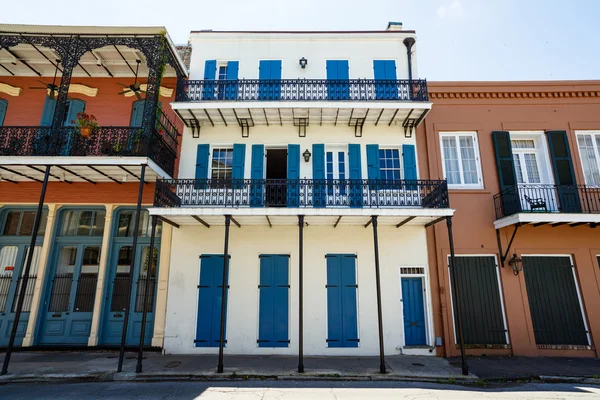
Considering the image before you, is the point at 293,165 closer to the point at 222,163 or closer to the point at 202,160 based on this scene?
the point at 222,163

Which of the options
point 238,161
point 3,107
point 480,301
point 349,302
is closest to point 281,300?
point 349,302

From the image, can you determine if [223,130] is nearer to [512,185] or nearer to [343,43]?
[343,43]

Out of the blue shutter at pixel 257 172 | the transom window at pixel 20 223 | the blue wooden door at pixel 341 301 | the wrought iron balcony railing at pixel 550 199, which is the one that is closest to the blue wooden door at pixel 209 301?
the blue shutter at pixel 257 172

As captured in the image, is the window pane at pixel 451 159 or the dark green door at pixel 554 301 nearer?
the dark green door at pixel 554 301

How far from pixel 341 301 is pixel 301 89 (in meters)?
6.56

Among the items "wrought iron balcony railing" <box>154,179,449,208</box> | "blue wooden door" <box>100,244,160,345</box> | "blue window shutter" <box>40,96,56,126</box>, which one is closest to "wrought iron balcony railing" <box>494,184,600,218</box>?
"wrought iron balcony railing" <box>154,179,449,208</box>

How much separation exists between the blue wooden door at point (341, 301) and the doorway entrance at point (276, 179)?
218cm

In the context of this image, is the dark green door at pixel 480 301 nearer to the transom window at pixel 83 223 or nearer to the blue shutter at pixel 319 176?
the blue shutter at pixel 319 176

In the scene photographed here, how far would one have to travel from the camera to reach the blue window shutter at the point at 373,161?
9.80 metres

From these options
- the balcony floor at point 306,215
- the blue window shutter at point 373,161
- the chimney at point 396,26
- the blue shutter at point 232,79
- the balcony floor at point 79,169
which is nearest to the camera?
the balcony floor at point 306,215

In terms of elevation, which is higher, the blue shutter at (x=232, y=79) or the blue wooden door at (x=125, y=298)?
the blue shutter at (x=232, y=79)

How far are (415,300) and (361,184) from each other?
3.68 meters

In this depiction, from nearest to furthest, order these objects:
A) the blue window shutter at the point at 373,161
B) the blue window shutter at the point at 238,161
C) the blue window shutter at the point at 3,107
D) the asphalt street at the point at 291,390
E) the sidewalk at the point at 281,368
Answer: the asphalt street at the point at 291,390, the sidewalk at the point at 281,368, the blue window shutter at the point at 373,161, the blue window shutter at the point at 238,161, the blue window shutter at the point at 3,107

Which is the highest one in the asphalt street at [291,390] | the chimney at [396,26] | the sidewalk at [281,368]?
the chimney at [396,26]
